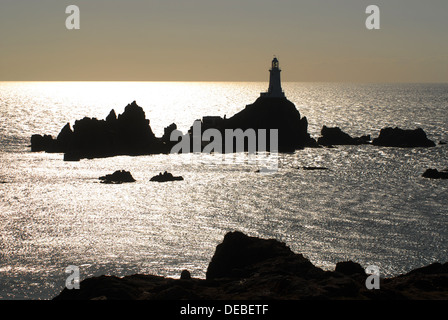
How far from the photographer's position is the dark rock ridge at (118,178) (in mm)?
82750

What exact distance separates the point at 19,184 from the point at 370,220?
49.9m

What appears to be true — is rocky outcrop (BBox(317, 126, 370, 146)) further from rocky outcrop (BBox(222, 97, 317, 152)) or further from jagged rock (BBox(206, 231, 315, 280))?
jagged rock (BBox(206, 231, 315, 280))

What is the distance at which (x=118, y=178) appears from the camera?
273ft

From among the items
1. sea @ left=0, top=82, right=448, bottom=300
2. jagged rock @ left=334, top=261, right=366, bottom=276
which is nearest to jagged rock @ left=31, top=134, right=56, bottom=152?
sea @ left=0, top=82, right=448, bottom=300

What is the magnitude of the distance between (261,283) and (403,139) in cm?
10166

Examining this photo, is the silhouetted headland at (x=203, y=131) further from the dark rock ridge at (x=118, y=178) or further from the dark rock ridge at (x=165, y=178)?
the dark rock ridge at (x=165, y=178)

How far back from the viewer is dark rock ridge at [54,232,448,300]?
22969 millimetres

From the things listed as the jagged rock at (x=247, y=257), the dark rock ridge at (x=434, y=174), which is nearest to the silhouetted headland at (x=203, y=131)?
the dark rock ridge at (x=434, y=174)

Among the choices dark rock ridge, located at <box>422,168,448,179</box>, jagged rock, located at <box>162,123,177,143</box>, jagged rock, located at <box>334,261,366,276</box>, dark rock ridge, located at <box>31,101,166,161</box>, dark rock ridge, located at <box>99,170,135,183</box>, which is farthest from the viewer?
jagged rock, located at <box>162,123,177,143</box>

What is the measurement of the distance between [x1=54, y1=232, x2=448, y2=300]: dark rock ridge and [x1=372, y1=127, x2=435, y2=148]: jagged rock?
301 ft

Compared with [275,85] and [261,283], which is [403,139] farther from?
[261,283]

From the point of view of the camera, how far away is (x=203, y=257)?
48344mm

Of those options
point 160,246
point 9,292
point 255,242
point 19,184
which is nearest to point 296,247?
Answer: point 160,246

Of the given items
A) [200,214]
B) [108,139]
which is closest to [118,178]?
[200,214]
